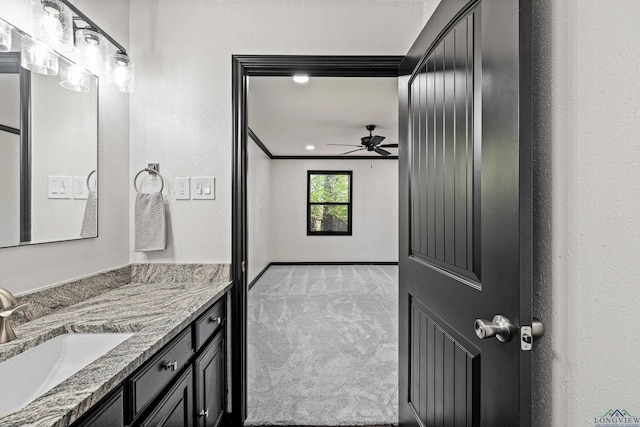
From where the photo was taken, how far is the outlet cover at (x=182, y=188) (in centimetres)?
198

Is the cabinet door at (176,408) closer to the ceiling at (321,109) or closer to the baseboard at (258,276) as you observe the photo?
the ceiling at (321,109)

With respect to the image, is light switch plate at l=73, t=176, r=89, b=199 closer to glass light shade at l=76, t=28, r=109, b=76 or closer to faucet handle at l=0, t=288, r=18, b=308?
glass light shade at l=76, t=28, r=109, b=76

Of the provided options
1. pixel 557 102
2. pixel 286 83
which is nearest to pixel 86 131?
pixel 557 102

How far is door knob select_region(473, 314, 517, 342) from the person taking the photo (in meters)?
0.79

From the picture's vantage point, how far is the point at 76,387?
31.0 inches

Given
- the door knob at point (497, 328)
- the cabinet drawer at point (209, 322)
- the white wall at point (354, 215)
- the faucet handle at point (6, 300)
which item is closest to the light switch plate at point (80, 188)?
the faucet handle at point (6, 300)

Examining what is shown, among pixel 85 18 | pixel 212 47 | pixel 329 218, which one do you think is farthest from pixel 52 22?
pixel 329 218

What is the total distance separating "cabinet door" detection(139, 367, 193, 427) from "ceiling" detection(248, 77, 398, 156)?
2.73m

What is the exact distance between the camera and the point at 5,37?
1158 millimetres

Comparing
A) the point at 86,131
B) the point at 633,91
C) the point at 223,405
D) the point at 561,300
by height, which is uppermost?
the point at 86,131

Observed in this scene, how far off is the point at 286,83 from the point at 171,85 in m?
1.60

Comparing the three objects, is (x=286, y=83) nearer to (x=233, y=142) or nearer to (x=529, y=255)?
(x=233, y=142)

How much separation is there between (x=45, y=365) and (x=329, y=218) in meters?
7.13

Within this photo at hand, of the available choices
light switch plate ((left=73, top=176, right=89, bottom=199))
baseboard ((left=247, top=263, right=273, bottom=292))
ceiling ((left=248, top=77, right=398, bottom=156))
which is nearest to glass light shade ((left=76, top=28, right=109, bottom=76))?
light switch plate ((left=73, top=176, right=89, bottom=199))
